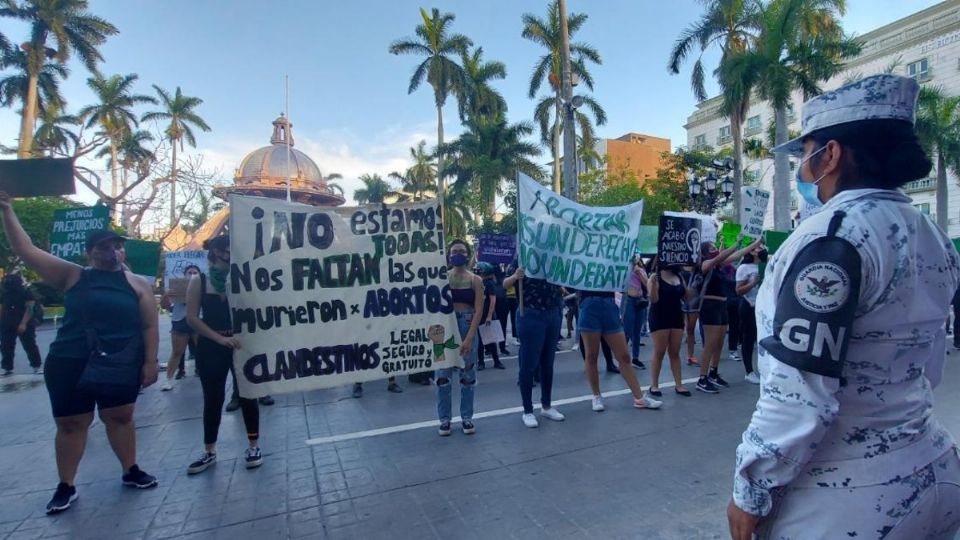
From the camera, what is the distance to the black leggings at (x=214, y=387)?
4.40m

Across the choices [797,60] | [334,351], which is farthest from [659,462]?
[797,60]

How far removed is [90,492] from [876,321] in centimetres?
513

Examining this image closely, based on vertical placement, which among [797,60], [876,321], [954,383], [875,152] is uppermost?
[797,60]

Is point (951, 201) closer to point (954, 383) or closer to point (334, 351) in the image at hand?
point (954, 383)

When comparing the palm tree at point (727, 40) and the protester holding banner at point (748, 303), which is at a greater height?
the palm tree at point (727, 40)

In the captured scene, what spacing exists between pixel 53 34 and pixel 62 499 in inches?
1463

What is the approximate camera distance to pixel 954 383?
21.7ft

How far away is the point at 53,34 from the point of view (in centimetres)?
2966

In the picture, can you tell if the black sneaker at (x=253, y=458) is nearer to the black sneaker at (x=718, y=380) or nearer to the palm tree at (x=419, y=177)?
the black sneaker at (x=718, y=380)

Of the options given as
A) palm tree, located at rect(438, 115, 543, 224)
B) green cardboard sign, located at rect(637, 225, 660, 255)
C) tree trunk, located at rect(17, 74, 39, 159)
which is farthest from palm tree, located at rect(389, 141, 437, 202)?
green cardboard sign, located at rect(637, 225, 660, 255)

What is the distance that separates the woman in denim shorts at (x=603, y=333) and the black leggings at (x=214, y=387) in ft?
11.2

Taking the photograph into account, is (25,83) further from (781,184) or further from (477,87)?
(781,184)

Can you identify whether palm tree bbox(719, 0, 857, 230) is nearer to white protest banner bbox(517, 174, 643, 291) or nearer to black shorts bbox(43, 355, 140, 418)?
white protest banner bbox(517, 174, 643, 291)

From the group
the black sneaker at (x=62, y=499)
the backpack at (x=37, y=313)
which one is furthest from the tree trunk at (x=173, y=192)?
the black sneaker at (x=62, y=499)
